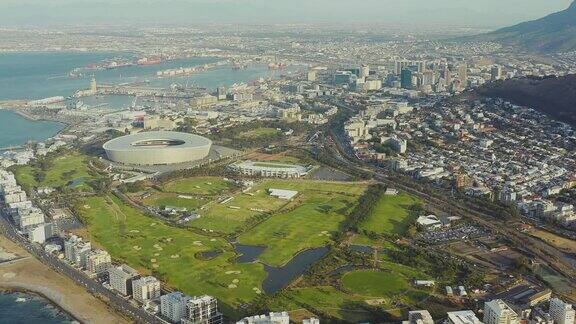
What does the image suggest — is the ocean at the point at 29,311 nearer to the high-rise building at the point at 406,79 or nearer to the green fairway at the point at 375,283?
the green fairway at the point at 375,283

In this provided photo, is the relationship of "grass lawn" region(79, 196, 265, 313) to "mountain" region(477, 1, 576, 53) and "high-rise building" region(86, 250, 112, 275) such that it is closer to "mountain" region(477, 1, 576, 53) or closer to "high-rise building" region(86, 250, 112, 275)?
"high-rise building" region(86, 250, 112, 275)

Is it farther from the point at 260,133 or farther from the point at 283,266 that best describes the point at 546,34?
the point at 283,266

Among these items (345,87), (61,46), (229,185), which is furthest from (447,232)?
(61,46)

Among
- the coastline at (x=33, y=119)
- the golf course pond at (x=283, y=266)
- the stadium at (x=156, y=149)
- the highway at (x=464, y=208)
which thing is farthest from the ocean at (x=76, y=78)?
the golf course pond at (x=283, y=266)

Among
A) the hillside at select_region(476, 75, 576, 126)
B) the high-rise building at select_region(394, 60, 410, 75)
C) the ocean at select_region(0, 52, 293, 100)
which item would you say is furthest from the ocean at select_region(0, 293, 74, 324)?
the high-rise building at select_region(394, 60, 410, 75)

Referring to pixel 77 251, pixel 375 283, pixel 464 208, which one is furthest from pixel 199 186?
pixel 375 283
